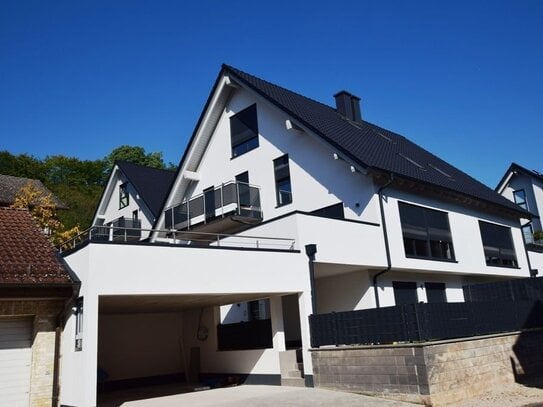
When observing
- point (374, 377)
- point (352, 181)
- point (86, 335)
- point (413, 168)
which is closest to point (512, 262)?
point (413, 168)

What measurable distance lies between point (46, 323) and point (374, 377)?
23.6ft

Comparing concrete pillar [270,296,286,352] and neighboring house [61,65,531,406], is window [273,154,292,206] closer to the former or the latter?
neighboring house [61,65,531,406]


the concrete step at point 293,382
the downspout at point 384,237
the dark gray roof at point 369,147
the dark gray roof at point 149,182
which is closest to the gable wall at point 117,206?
the dark gray roof at point 149,182

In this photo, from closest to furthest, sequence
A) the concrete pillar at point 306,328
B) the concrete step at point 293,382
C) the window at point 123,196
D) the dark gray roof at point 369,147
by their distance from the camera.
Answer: the concrete pillar at point 306,328 → the concrete step at point 293,382 → the dark gray roof at point 369,147 → the window at point 123,196

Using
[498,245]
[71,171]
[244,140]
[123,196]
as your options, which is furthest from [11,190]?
[498,245]

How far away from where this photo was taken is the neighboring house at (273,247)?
11.5 m

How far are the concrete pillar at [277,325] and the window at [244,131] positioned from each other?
24.1 feet

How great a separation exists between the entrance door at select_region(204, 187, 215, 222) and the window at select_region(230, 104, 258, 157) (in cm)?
239

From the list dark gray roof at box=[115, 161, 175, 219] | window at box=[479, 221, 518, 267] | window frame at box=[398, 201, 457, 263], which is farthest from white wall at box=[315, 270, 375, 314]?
dark gray roof at box=[115, 161, 175, 219]

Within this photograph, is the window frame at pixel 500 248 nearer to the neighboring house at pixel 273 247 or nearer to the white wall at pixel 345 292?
the neighboring house at pixel 273 247

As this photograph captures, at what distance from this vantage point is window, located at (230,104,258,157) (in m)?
19.2

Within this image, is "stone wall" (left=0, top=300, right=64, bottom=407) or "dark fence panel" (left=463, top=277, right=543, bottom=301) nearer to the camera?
"stone wall" (left=0, top=300, right=64, bottom=407)

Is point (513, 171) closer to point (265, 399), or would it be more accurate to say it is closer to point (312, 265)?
point (312, 265)

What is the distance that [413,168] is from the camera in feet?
59.8
